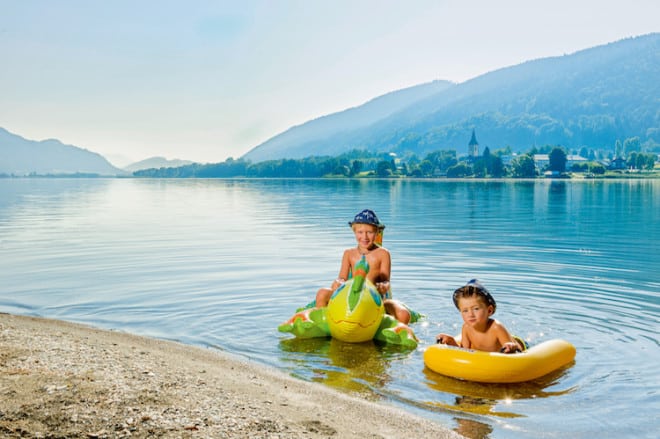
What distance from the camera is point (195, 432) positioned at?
19.0 feet

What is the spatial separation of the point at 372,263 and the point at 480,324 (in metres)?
2.77

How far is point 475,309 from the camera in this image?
9023 millimetres

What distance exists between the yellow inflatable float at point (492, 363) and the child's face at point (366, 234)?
2.86 metres

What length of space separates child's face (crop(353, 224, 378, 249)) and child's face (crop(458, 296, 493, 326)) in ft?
9.06

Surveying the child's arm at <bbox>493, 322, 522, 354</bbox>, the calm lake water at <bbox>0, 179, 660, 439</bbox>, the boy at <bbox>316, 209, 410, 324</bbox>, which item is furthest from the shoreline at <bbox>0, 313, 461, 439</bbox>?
the boy at <bbox>316, 209, 410, 324</bbox>

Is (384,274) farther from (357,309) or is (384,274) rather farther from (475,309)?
(475,309)

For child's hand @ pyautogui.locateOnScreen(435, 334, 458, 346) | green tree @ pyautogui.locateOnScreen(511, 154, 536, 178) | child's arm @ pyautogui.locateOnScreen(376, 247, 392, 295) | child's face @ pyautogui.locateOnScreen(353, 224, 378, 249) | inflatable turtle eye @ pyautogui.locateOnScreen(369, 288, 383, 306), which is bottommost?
child's hand @ pyautogui.locateOnScreen(435, 334, 458, 346)

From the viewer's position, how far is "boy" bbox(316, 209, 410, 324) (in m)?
11.4

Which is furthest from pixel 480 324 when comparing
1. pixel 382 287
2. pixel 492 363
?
pixel 382 287

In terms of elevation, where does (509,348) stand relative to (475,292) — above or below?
below

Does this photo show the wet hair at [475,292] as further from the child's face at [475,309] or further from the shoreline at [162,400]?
the shoreline at [162,400]

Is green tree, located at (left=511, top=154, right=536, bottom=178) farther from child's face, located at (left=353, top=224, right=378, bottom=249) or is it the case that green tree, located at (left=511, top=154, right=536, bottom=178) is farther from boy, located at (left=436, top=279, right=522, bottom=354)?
boy, located at (left=436, top=279, right=522, bottom=354)

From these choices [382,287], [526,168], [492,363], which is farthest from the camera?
[526,168]

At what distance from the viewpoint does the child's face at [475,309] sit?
898 cm
